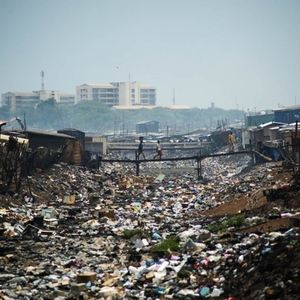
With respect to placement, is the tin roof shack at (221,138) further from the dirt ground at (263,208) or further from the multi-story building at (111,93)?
the multi-story building at (111,93)

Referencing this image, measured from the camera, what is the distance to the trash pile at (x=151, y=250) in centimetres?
905

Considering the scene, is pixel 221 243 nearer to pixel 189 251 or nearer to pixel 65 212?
pixel 189 251

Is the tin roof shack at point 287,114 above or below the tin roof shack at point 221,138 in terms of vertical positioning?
above

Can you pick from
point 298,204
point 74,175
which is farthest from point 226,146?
point 298,204

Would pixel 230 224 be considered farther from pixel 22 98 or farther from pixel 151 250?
pixel 22 98

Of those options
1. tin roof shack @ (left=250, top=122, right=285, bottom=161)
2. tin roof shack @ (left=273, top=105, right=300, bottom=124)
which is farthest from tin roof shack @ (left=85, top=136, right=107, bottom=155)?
tin roof shack @ (left=273, top=105, right=300, bottom=124)

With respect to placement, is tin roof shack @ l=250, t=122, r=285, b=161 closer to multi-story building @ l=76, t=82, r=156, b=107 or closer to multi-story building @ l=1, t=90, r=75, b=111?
multi-story building @ l=1, t=90, r=75, b=111

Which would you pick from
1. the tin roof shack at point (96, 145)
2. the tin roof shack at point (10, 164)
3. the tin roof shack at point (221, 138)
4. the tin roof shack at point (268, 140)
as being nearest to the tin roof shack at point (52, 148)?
the tin roof shack at point (10, 164)

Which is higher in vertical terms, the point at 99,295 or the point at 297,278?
the point at 297,278

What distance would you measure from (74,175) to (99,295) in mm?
23672

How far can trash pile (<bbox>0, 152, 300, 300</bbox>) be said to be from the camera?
905 cm

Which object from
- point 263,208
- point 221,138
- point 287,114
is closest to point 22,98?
point 221,138

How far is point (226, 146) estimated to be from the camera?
60562 mm

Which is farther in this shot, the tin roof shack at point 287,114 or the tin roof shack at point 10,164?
the tin roof shack at point 287,114
